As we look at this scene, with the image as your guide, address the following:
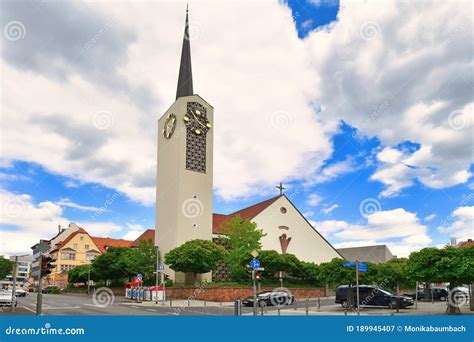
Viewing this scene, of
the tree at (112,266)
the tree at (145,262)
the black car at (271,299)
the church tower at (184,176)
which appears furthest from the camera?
the tree at (112,266)

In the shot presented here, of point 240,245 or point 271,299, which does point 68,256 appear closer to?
point 240,245

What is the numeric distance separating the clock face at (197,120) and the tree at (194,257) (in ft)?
56.0

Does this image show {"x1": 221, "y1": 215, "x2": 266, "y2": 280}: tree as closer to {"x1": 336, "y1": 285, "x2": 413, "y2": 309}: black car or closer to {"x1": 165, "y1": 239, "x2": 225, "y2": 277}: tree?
{"x1": 165, "y1": 239, "x2": 225, "y2": 277}: tree

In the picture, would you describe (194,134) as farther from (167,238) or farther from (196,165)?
(167,238)

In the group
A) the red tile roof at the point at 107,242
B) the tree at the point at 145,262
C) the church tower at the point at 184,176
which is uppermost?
the church tower at the point at 184,176

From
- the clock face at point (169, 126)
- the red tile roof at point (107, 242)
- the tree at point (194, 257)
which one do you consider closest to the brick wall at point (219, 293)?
the tree at point (194, 257)

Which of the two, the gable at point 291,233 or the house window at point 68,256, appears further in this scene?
the house window at point 68,256

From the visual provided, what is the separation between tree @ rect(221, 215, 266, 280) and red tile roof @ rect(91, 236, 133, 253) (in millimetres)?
62495

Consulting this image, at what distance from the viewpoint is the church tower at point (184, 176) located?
59156 mm

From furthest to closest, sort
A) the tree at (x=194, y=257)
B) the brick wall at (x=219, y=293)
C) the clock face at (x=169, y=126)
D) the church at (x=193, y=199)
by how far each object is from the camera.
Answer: the clock face at (x=169, y=126) → the church at (x=193, y=199) → the tree at (x=194, y=257) → the brick wall at (x=219, y=293)

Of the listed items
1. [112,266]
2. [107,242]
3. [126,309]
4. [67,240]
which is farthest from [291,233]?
[107,242]

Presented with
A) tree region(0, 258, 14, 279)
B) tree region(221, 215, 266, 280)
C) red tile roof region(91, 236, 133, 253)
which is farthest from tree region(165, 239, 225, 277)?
tree region(0, 258, 14, 279)

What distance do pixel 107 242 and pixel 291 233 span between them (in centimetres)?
6242

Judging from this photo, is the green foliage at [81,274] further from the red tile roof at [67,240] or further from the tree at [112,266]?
the red tile roof at [67,240]
